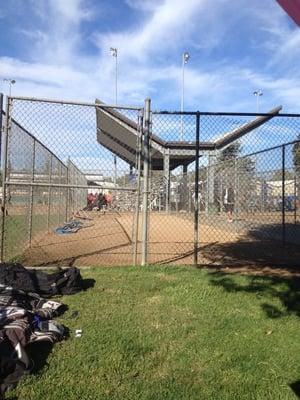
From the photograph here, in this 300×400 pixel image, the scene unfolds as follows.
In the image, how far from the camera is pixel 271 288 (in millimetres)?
6684

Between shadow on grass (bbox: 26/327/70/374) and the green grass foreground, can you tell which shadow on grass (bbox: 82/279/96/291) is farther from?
shadow on grass (bbox: 26/327/70/374)

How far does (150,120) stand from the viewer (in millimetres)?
8047

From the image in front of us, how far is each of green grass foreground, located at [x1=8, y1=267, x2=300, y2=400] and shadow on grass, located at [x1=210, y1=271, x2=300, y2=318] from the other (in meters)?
0.01

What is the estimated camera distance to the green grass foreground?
11.8ft

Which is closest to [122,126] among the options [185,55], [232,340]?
[232,340]

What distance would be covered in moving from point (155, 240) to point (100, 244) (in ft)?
6.14

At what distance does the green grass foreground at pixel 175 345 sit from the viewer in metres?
3.61

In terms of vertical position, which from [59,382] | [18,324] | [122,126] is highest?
[122,126]

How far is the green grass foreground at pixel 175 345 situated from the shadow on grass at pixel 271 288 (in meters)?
0.01

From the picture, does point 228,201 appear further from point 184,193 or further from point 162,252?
point 162,252

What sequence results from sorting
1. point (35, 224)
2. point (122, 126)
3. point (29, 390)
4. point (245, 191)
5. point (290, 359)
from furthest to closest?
point (245, 191) < point (35, 224) < point (122, 126) < point (290, 359) < point (29, 390)

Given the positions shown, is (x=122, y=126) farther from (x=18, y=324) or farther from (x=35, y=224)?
(x=18, y=324)

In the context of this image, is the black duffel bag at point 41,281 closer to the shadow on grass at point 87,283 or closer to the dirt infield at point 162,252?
the shadow on grass at point 87,283

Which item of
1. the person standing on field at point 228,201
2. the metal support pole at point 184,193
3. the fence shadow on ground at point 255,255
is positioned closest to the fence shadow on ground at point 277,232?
the fence shadow on ground at point 255,255
